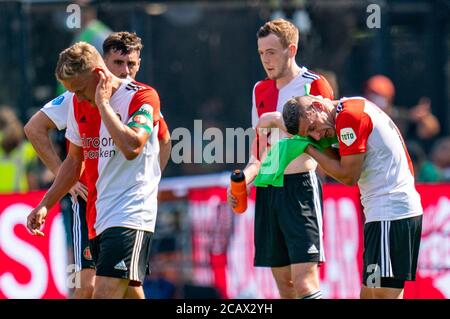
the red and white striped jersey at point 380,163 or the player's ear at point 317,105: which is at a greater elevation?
the player's ear at point 317,105

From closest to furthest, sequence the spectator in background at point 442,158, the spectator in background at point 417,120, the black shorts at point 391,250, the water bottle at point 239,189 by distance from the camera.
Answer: the black shorts at point 391,250, the water bottle at point 239,189, the spectator in background at point 442,158, the spectator in background at point 417,120

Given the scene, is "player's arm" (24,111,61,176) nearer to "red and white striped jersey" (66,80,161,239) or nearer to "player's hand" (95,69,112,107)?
"red and white striped jersey" (66,80,161,239)

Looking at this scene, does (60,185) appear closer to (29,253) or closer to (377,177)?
(377,177)

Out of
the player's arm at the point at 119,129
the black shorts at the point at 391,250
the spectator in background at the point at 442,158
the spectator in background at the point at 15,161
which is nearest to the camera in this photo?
the player's arm at the point at 119,129

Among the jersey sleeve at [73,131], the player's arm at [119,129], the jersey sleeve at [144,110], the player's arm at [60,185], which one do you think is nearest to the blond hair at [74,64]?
the player's arm at [119,129]

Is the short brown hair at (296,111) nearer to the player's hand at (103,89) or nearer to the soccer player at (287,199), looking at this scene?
the soccer player at (287,199)

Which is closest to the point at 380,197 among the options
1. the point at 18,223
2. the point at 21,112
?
the point at 18,223

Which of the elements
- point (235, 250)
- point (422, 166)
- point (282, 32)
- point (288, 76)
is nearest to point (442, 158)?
point (422, 166)

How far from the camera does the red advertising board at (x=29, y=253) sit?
487 inches

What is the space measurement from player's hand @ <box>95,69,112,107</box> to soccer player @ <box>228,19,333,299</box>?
1442mm

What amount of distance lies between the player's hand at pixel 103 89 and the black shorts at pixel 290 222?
1734mm

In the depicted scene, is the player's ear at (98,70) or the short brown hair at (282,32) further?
the short brown hair at (282,32)

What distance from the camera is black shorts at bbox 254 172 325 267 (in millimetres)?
9422

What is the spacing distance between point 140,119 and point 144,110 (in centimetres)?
10
